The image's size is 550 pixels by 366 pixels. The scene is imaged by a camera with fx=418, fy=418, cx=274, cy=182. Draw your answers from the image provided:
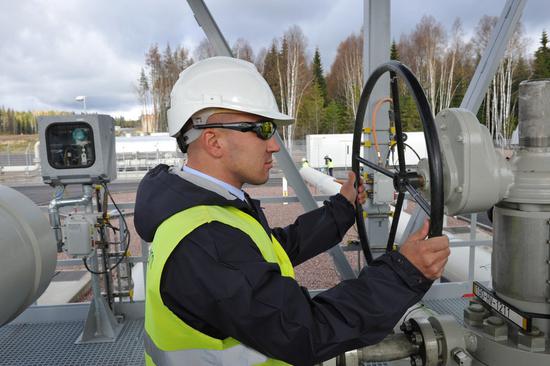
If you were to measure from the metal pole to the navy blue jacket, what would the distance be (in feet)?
5.35

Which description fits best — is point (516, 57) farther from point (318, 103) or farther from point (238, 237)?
point (238, 237)

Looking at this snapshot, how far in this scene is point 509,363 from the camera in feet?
3.64

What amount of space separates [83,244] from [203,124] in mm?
2076

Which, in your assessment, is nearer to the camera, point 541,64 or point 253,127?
point 253,127

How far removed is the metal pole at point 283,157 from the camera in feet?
8.36

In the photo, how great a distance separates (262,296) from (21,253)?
1.04 metres

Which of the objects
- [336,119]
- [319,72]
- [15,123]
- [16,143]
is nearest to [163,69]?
[336,119]

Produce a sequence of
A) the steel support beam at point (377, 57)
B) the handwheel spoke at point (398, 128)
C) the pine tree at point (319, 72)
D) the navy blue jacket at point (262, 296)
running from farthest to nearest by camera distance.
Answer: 1. the pine tree at point (319, 72)
2. the steel support beam at point (377, 57)
3. the handwheel spoke at point (398, 128)
4. the navy blue jacket at point (262, 296)

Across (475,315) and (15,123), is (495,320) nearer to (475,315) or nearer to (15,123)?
(475,315)

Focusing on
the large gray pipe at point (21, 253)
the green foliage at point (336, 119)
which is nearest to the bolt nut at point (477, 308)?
the large gray pipe at point (21, 253)

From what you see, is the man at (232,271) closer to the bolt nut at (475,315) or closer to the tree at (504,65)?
the bolt nut at (475,315)

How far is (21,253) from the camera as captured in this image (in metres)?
1.46

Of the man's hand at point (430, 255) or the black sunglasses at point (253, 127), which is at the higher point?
the black sunglasses at point (253, 127)

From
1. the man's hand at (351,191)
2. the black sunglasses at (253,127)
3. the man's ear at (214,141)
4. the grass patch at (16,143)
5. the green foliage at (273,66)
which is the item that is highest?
the green foliage at (273,66)
